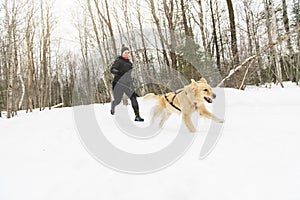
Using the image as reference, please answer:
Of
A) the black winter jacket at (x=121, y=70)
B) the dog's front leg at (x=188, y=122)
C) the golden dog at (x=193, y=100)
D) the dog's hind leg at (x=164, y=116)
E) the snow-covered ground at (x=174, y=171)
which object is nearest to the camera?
the snow-covered ground at (x=174, y=171)

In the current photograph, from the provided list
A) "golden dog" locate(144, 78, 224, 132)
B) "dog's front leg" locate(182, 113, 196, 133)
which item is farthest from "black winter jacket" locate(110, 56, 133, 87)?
"dog's front leg" locate(182, 113, 196, 133)

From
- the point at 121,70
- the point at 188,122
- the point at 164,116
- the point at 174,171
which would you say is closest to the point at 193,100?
the point at 188,122

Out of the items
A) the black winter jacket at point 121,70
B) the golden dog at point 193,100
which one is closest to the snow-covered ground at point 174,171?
the golden dog at point 193,100

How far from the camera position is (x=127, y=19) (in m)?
20.4

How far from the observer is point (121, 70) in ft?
19.5

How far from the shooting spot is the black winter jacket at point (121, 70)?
592 cm

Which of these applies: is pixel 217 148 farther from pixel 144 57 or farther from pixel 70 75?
pixel 70 75

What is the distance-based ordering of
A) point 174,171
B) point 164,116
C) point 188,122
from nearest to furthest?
point 174,171 → point 188,122 → point 164,116

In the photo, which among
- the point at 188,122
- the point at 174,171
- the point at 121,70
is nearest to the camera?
the point at 174,171

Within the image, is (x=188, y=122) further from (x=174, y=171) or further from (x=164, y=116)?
(x=174, y=171)

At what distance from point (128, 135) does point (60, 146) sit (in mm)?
1063

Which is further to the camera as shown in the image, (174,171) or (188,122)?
(188,122)

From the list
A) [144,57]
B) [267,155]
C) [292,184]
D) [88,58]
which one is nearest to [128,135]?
[267,155]

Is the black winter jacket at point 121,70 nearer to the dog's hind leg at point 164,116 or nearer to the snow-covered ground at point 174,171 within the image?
the dog's hind leg at point 164,116
